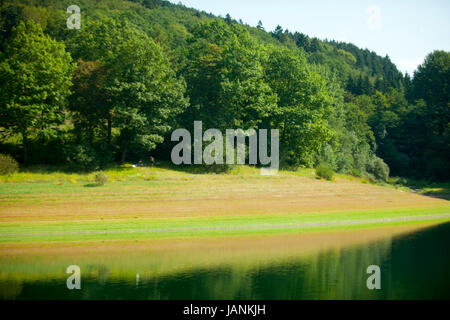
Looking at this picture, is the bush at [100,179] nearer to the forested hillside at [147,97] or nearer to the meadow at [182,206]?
the meadow at [182,206]

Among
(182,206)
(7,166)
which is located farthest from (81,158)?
(182,206)

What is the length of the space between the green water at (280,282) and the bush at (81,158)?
2206cm

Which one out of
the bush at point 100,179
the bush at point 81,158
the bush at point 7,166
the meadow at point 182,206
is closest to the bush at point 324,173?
the meadow at point 182,206

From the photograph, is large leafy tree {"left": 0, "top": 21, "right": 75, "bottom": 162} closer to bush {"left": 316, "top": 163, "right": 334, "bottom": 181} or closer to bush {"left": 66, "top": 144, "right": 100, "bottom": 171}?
bush {"left": 66, "top": 144, "right": 100, "bottom": 171}

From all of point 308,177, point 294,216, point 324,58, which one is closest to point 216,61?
point 308,177

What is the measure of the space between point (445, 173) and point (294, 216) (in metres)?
57.0

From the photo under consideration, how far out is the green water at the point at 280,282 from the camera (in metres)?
18.0

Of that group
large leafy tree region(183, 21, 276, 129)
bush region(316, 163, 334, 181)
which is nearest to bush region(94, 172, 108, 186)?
large leafy tree region(183, 21, 276, 129)

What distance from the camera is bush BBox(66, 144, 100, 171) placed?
41.8m

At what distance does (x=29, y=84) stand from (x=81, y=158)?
375 inches

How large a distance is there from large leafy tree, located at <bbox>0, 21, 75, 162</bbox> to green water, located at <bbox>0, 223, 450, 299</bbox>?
2482cm

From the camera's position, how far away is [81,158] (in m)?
41.7

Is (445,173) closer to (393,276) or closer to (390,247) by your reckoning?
(390,247)

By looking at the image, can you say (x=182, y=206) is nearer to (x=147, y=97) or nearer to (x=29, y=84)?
(x=147, y=97)
